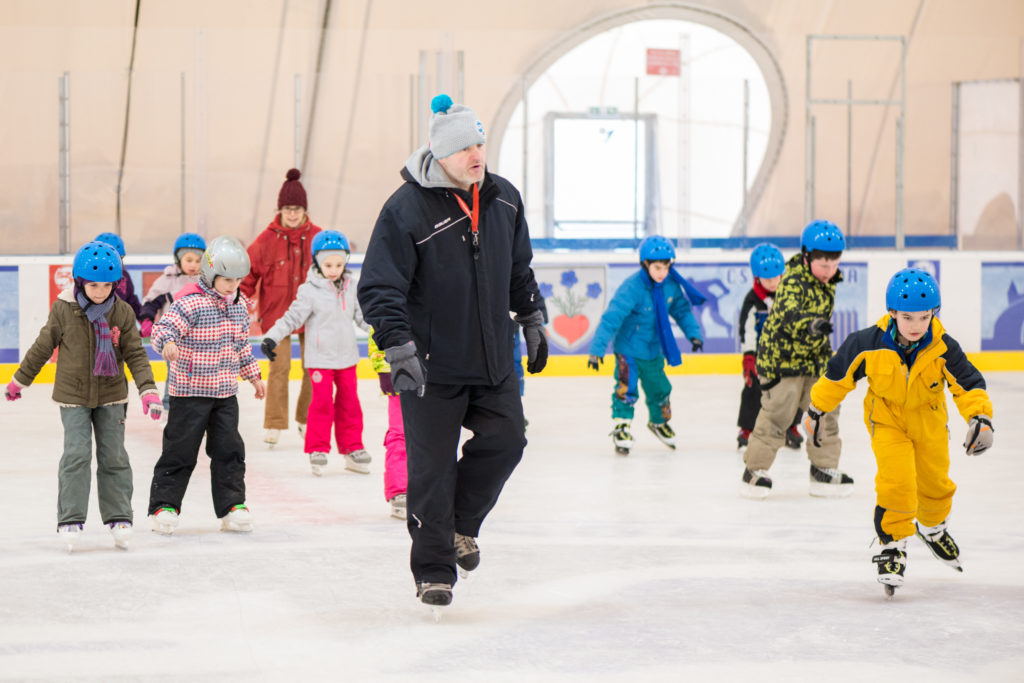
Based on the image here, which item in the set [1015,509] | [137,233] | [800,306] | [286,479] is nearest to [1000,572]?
[1015,509]

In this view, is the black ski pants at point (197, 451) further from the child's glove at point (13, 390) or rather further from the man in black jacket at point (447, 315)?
the man in black jacket at point (447, 315)

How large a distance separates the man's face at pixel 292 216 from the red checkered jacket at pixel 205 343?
8.93 feet

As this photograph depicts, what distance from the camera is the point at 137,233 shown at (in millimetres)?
11711

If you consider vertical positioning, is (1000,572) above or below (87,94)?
below

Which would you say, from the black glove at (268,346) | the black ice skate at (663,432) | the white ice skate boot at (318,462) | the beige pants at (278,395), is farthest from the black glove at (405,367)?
the black ice skate at (663,432)

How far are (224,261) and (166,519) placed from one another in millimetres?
964

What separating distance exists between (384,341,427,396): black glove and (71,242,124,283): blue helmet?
1.47m

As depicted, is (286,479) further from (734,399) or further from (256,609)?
(734,399)

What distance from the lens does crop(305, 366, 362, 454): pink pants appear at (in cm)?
650

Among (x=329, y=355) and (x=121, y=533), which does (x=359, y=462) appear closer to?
(x=329, y=355)

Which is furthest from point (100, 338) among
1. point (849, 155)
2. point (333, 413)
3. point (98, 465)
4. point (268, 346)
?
point (849, 155)

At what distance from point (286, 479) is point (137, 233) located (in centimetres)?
607

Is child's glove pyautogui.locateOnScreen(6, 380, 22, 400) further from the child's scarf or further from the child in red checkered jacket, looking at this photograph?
the child in red checkered jacket

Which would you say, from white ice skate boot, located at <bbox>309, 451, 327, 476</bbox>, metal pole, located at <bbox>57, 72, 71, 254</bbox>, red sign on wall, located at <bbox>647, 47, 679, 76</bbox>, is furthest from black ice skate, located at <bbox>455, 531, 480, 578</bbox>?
red sign on wall, located at <bbox>647, 47, 679, 76</bbox>
